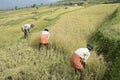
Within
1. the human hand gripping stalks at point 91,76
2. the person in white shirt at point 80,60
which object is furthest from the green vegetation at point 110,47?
the person in white shirt at point 80,60

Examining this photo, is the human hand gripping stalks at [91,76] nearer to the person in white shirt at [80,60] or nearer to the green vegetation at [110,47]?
the person in white shirt at [80,60]

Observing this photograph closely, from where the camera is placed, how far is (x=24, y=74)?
13.3 m

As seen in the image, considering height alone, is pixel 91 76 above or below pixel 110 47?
below

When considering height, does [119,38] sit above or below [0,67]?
above

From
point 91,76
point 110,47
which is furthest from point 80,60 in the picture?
point 110,47

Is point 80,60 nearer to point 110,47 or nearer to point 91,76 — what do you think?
point 91,76

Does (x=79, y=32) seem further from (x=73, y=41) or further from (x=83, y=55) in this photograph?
(x=83, y=55)

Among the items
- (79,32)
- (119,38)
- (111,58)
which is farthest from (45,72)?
(79,32)

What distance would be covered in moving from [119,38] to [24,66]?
4.85 m

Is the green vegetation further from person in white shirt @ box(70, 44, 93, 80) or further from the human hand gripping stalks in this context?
person in white shirt @ box(70, 44, 93, 80)

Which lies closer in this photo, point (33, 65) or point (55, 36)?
point (33, 65)

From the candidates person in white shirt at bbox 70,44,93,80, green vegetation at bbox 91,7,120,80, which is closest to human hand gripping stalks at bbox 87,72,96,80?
person in white shirt at bbox 70,44,93,80

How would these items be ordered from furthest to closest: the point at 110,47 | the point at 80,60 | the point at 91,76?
1. the point at 110,47
2. the point at 91,76
3. the point at 80,60

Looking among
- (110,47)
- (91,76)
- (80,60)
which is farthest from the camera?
(110,47)
